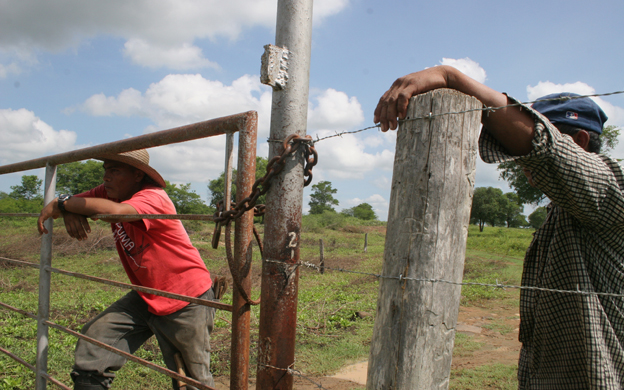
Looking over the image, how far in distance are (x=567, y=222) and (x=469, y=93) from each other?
660 mm

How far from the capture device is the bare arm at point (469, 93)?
1.28 metres

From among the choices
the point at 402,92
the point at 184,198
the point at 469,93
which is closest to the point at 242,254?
the point at 402,92

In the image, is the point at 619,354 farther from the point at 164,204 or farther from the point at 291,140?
the point at 164,204

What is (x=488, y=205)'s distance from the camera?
56344 millimetres

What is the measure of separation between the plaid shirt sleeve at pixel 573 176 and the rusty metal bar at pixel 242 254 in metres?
0.90

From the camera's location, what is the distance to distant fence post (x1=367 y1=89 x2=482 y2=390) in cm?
121

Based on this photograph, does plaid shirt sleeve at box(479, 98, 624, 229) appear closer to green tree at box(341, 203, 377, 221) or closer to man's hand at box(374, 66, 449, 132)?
man's hand at box(374, 66, 449, 132)

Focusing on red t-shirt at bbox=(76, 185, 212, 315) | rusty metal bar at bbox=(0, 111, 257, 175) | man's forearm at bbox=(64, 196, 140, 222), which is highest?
rusty metal bar at bbox=(0, 111, 257, 175)

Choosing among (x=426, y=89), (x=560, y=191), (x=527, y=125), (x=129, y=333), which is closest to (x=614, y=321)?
(x=560, y=191)

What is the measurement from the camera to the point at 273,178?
4.83ft

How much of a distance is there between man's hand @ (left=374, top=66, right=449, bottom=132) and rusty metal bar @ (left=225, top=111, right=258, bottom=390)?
51cm

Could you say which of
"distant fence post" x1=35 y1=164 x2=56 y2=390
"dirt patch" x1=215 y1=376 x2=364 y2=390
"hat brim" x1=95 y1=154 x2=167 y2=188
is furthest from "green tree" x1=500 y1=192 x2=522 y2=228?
"distant fence post" x1=35 y1=164 x2=56 y2=390

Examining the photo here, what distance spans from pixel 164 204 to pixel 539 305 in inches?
80.2

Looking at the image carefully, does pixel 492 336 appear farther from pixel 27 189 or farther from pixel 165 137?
pixel 27 189
